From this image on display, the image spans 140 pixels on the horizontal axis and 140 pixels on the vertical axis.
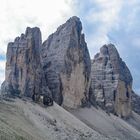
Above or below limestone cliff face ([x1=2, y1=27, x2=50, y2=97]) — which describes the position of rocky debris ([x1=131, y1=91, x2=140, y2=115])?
below

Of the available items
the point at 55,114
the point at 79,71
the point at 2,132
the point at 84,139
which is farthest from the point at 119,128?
the point at 2,132

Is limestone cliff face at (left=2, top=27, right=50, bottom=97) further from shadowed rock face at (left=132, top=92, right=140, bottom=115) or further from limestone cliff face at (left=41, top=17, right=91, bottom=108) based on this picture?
shadowed rock face at (left=132, top=92, right=140, bottom=115)

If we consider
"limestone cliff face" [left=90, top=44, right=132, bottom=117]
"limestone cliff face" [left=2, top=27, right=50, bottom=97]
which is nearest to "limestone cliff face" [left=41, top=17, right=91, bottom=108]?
"limestone cliff face" [left=2, top=27, right=50, bottom=97]

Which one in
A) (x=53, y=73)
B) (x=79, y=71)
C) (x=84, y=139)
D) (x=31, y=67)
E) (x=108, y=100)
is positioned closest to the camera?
(x=84, y=139)

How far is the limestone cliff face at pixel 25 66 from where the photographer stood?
341 feet

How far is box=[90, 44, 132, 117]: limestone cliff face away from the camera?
15162 centimetres

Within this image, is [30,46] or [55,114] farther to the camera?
[30,46]

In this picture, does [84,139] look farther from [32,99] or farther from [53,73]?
[53,73]

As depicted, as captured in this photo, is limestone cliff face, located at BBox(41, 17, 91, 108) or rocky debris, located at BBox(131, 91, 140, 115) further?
rocky debris, located at BBox(131, 91, 140, 115)

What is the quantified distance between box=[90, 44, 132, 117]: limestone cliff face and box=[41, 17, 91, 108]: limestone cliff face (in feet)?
71.2

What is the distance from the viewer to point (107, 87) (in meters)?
154

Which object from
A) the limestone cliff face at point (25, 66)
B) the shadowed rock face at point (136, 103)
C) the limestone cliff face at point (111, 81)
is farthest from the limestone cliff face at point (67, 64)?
the shadowed rock face at point (136, 103)

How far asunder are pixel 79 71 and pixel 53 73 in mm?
10531

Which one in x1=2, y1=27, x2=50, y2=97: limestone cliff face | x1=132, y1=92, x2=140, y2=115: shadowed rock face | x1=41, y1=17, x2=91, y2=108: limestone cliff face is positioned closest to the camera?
x1=2, y1=27, x2=50, y2=97: limestone cliff face
